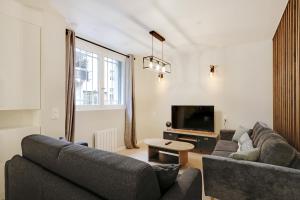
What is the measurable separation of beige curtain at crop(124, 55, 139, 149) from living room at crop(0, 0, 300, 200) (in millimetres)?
28

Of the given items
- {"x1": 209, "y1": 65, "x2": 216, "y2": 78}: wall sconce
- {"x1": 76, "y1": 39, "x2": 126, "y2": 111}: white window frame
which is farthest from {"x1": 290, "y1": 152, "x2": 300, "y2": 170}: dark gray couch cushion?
{"x1": 76, "y1": 39, "x2": 126, "y2": 111}: white window frame

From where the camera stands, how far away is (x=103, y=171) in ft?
3.52

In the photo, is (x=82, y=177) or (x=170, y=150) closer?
(x=82, y=177)

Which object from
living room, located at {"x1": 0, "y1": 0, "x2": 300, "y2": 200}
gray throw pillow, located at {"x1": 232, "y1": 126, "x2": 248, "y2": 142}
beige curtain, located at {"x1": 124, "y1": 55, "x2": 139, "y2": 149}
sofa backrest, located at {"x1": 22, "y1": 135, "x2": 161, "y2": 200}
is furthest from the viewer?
beige curtain, located at {"x1": 124, "y1": 55, "x2": 139, "y2": 149}

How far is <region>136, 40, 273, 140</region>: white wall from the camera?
406 cm

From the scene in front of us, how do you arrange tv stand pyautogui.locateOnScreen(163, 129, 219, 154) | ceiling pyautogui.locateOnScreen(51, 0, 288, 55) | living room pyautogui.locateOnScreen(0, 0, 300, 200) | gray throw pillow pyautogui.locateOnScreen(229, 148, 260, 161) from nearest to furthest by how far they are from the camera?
living room pyautogui.locateOnScreen(0, 0, 300, 200) → gray throw pillow pyautogui.locateOnScreen(229, 148, 260, 161) → ceiling pyautogui.locateOnScreen(51, 0, 288, 55) → tv stand pyautogui.locateOnScreen(163, 129, 219, 154)

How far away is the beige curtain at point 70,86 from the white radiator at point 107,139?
762mm

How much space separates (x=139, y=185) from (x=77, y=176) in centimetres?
49

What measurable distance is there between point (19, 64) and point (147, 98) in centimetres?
364

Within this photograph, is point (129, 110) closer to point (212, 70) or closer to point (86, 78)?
point (86, 78)

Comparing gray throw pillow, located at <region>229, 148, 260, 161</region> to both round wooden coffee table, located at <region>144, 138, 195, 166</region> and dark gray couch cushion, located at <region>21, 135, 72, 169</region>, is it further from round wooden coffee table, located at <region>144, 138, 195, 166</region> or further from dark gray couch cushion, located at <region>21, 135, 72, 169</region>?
dark gray couch cushion, located at <region>21, 135, 72, 169</region>

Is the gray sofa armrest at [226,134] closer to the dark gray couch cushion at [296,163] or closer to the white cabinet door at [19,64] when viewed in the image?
the dark gray couch cushion at [296,163]

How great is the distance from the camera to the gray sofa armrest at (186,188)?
1.17m

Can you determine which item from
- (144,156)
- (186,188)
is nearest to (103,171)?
(186,188)
